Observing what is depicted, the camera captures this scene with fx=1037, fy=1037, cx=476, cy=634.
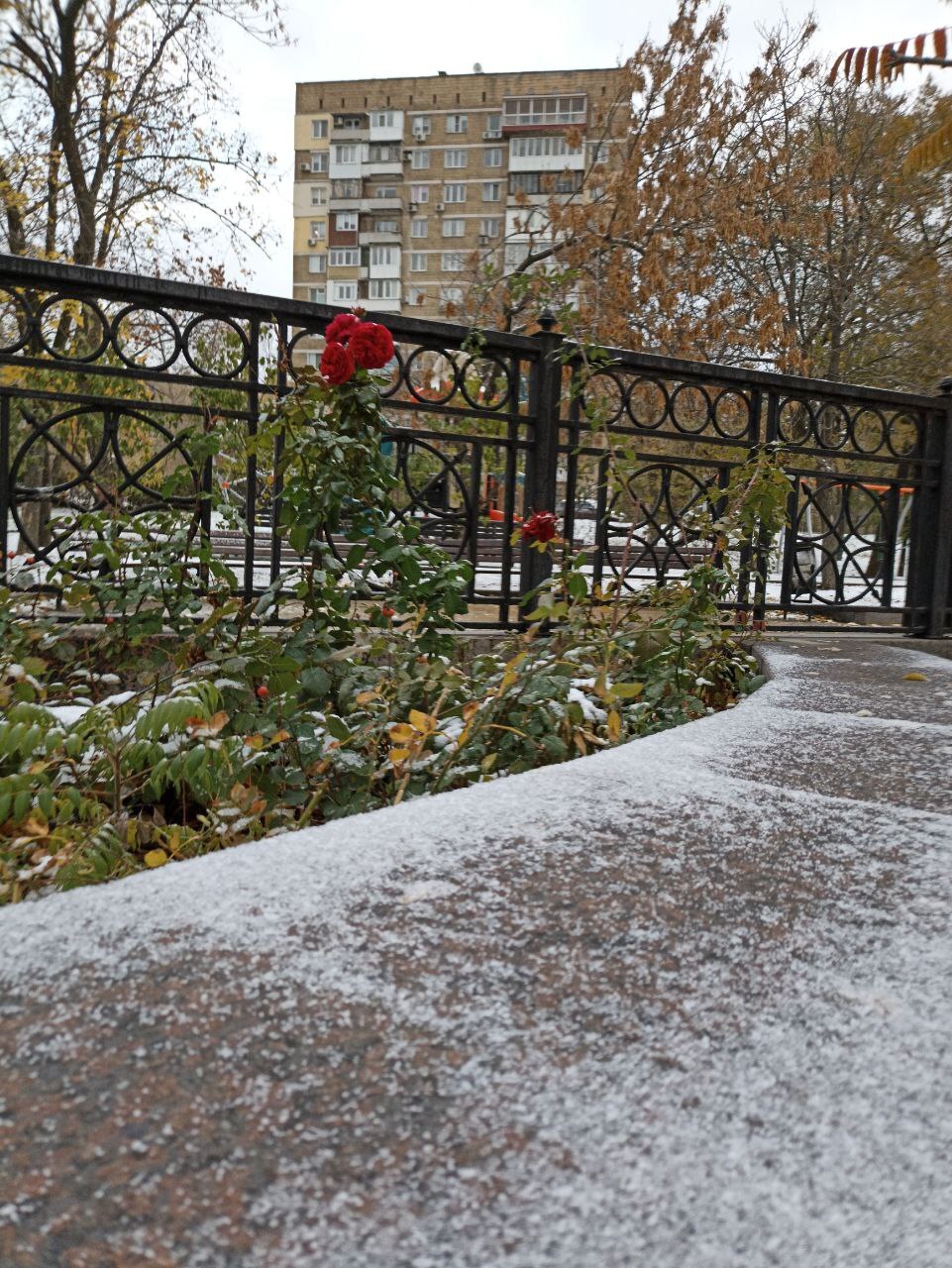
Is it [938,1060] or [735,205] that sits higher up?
[735,205]

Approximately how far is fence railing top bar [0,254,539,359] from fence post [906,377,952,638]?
2.73 m

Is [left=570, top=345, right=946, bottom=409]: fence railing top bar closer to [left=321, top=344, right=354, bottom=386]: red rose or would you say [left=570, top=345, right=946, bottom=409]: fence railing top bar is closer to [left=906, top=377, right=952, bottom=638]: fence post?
[left=906, top=377, right=952, bottom=638]: fence post

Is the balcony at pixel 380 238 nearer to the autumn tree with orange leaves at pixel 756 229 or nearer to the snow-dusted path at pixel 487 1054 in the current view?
the autumn tree with orange leaves at pixel 756 229

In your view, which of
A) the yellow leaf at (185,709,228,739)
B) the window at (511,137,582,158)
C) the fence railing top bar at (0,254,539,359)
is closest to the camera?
the yellow leaf at (185,709,228,739)

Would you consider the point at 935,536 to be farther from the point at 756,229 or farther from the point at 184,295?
the point at 756,229

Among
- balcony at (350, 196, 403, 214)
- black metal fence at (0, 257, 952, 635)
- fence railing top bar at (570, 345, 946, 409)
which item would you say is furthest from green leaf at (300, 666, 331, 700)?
balcony at (350, 196, 403, 214)

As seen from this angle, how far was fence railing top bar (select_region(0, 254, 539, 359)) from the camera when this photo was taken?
344 cm

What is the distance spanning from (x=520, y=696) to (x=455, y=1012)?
1.70 meters

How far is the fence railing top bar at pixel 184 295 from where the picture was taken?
3.44 meters

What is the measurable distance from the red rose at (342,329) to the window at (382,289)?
66.1 m

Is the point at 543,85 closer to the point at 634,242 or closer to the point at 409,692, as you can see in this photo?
the point at 634,242

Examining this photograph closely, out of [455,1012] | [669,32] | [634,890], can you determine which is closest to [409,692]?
[634,890]

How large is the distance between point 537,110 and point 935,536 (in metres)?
66.1

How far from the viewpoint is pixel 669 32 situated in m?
12.4
